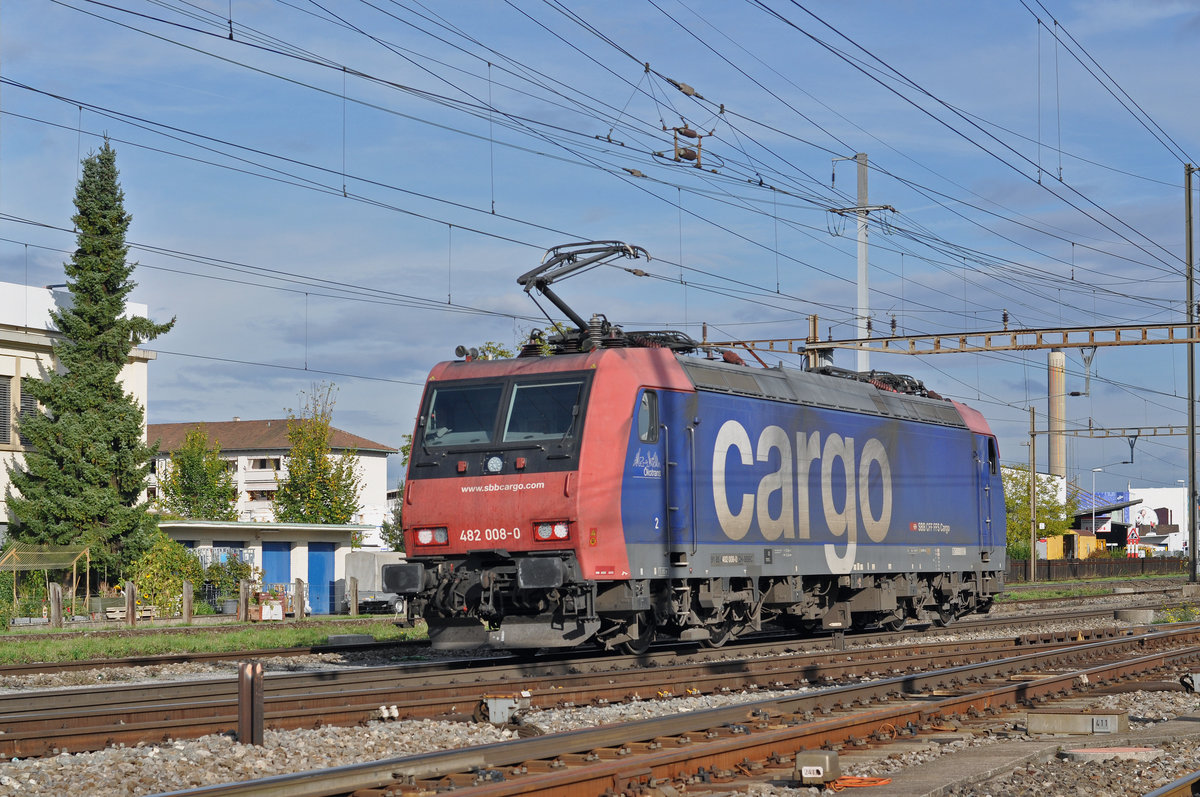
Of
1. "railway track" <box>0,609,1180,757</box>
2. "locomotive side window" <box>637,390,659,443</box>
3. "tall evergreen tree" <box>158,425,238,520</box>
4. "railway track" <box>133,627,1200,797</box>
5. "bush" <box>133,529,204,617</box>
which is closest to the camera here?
"railway track" <box>133,627,1200,797</box>

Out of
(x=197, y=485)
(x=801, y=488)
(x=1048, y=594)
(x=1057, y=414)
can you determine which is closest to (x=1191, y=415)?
(x=1048, y=594)

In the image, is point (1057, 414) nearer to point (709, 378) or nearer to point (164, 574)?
point (164, 574)

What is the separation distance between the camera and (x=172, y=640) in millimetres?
23859

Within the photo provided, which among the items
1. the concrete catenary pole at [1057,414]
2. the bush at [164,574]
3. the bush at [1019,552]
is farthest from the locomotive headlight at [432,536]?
the concrete catenary pole at [1057,414]

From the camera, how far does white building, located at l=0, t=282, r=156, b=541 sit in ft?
135

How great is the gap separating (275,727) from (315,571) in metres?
41.2

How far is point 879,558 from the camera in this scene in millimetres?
21922

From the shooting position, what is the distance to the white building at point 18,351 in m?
41.1

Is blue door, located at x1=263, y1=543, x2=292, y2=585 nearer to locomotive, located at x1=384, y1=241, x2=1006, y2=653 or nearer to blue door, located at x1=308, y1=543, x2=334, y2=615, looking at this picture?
blue door, located at x1=308, y1=543, x2=334, y2=615

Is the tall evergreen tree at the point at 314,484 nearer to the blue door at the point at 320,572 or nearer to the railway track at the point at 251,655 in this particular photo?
the blue door at the point at 320,572

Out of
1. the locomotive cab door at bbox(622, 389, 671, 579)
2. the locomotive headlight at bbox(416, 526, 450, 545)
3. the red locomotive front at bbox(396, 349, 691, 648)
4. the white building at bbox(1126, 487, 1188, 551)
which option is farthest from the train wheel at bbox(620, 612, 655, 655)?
the white building at bbox(1126, 487, 1188, 551)

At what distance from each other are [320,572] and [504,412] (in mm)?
36495

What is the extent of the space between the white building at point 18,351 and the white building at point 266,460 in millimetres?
37828

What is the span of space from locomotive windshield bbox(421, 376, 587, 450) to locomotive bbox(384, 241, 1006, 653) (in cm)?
2
